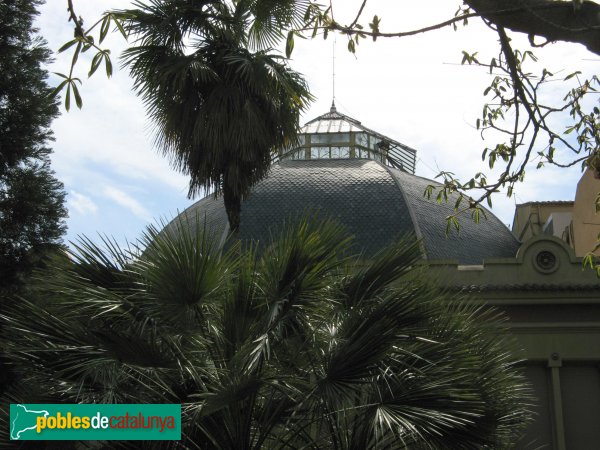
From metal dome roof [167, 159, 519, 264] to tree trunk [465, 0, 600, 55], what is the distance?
17.8 metres

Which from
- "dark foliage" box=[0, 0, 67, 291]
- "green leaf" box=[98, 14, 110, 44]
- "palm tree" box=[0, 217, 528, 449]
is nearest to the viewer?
"green leaf" box=[98, 14, 110, 44]

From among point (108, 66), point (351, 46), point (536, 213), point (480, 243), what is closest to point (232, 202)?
point (351, 46)

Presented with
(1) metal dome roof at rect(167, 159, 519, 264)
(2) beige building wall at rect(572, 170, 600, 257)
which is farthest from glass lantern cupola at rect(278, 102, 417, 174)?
(2) beige building wall at rect(572, 170, 600, 257)

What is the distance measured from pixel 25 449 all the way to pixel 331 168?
64.0ft

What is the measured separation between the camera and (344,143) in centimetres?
3125

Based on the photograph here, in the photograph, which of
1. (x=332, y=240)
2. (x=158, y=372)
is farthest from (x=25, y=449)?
(x=332, y=240)

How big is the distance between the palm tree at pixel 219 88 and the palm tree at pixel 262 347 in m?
6.04

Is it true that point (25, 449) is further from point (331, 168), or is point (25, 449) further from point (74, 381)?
point (331, 168)

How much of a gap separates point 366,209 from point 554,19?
19798 millimetres

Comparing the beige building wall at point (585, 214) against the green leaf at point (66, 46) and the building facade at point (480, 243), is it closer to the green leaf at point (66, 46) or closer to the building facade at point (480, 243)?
the building facade at point (480, 243)

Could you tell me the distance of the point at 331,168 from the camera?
27.5 m

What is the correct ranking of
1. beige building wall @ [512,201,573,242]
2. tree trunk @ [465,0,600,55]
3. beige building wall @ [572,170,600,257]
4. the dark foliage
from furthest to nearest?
beige building wall @ [512,201,573,242] < beige building wall @ [572,170,600,257] < the dark foliage < tree trunk @ [465,0,600,55]

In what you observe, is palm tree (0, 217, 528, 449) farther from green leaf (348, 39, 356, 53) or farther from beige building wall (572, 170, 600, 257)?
beige building wall (572, 170, 600, 257)

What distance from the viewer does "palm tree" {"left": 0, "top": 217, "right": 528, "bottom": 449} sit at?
845 cm
